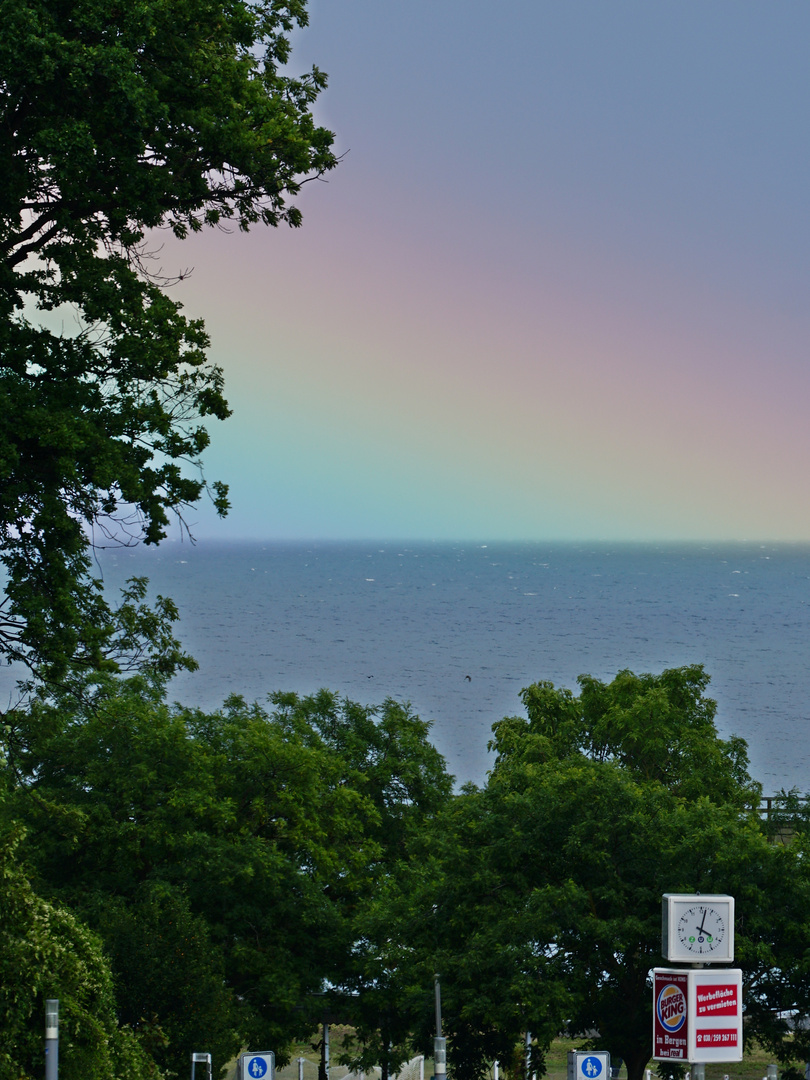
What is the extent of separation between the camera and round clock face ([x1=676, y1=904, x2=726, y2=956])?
10.4 metres

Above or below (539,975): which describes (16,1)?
above

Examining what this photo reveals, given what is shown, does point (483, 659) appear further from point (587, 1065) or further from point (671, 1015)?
point (671, 1015)

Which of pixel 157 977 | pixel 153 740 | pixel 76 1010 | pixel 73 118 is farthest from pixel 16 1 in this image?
pixel 153 740

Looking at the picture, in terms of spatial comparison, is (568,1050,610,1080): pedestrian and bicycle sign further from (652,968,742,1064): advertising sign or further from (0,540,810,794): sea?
(0,540,810,794): sea

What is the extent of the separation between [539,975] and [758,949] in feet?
13.6

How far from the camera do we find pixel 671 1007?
1030cm

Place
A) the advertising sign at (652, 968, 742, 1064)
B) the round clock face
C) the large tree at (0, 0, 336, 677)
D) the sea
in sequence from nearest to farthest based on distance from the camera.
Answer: the advertising sign at (652, 968, 742, 1064) < the round clock face < the large tree at (0, 0, 336, 677) < the sea

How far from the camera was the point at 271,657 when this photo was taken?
134 meters

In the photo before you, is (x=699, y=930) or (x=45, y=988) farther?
(x=45, y=988)

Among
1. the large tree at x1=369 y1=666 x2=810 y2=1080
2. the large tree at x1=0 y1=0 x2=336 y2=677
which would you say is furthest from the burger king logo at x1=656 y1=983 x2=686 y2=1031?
the large tree at x1=369 y1=666 x2=810 y2=1080

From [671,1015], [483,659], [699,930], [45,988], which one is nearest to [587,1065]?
[45,988]

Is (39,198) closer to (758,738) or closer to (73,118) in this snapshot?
(73,118)

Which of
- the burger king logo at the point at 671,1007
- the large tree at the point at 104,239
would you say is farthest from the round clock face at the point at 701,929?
the large tree at the point at 104,239

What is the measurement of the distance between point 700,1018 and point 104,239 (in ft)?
40.7
